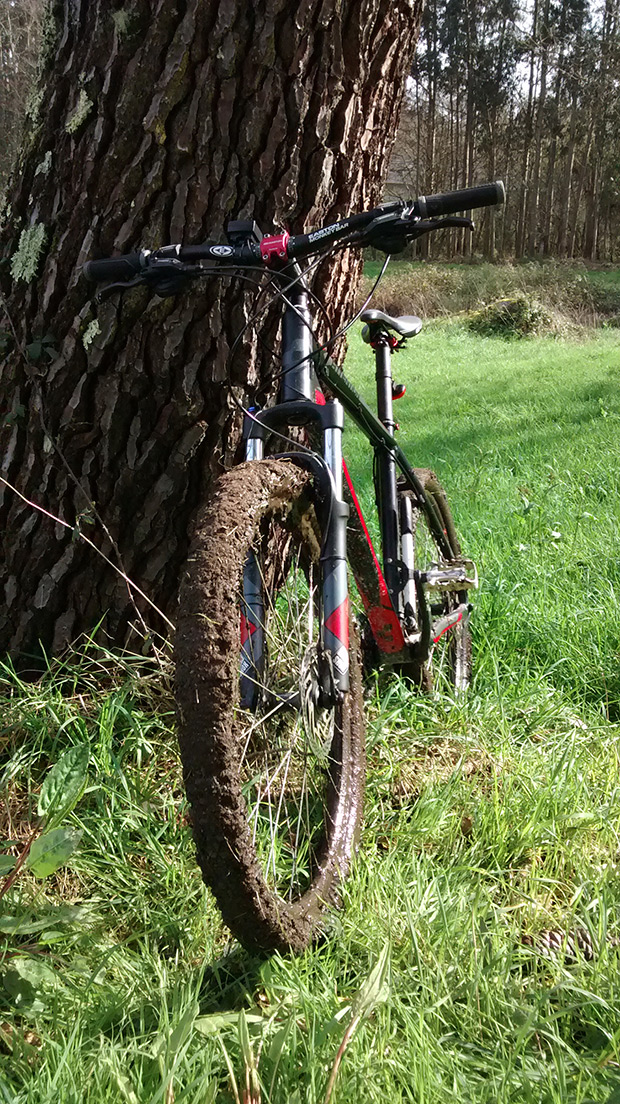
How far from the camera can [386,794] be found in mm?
2111

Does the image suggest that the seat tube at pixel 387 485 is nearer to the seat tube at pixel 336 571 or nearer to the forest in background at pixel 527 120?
the seat tube at pixel 336 571

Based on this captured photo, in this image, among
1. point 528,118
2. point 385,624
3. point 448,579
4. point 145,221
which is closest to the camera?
point 145,221

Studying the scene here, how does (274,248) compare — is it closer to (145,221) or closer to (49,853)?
(145,221)

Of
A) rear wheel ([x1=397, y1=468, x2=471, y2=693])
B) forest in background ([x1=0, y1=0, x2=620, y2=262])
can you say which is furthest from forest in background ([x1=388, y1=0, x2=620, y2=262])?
rear wheel ([x1=397, y1=468, x2=471, y2=693])

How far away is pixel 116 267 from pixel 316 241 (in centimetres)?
45

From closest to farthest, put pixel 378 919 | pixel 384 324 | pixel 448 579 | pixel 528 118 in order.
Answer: pixel 378 919
pixel 384 324
pixel 448 579
pixel 528 118

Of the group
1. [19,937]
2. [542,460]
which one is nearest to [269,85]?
[19,937]

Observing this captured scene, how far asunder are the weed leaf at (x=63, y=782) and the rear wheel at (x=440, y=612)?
1.13 metres

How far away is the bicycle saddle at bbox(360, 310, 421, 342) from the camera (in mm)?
2497

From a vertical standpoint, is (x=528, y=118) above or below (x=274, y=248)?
above

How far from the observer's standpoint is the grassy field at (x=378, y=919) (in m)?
1.31

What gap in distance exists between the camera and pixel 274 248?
5.59ft

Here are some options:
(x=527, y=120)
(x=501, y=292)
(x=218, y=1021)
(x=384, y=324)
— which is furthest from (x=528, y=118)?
(x=218, y=1021)

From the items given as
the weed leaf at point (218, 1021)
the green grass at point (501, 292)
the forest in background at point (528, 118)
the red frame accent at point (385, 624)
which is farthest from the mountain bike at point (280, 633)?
the forest in background at point (528, 118)
